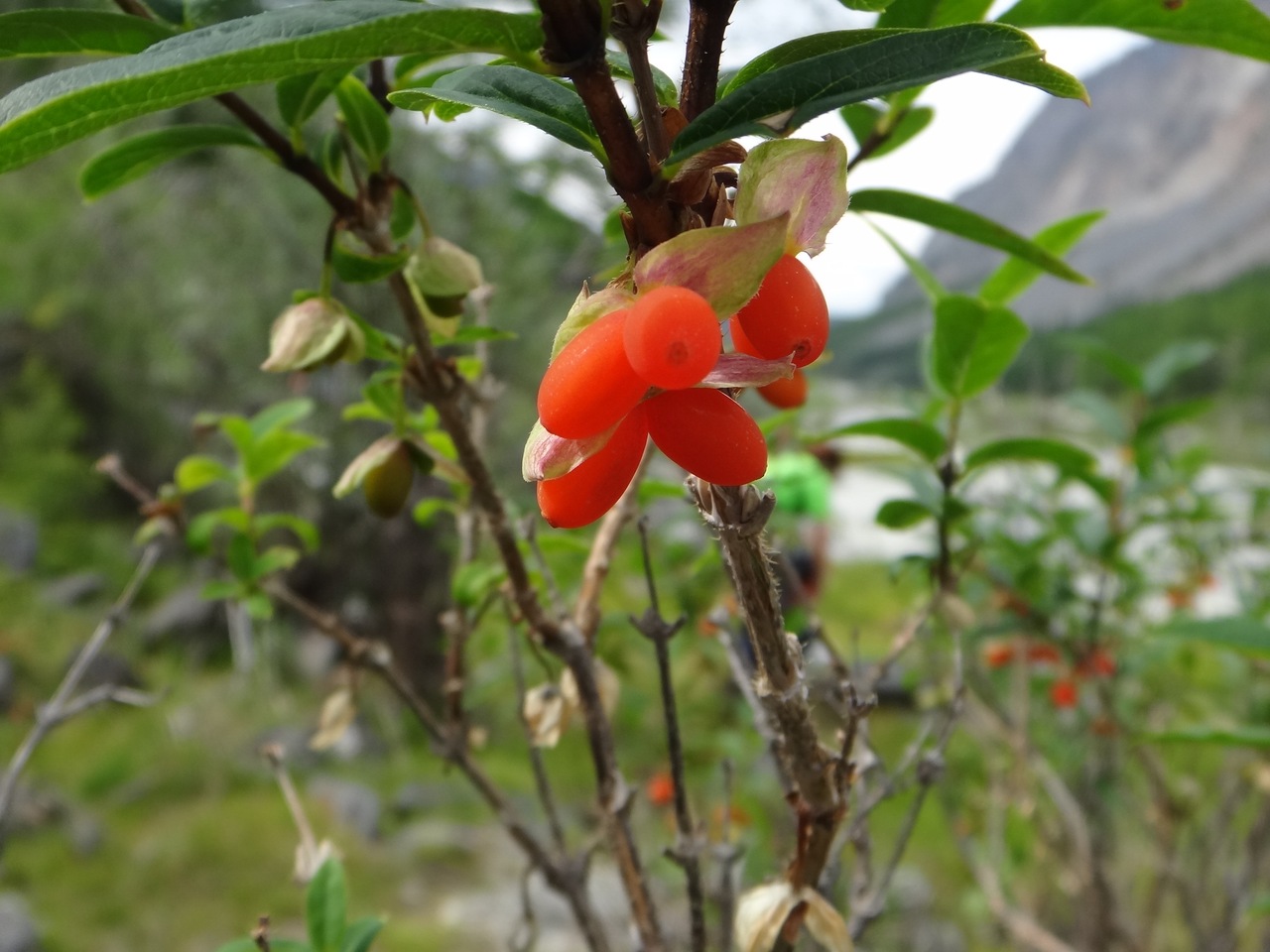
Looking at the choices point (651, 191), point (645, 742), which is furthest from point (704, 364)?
point (645, 742)

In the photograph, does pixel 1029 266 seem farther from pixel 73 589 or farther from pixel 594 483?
pixel 73 589

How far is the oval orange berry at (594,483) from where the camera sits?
0.20 metres

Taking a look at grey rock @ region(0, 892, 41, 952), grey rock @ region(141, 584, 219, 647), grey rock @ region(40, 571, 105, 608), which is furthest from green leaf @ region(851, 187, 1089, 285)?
grey rock @ region(40, 571, 105, 608)

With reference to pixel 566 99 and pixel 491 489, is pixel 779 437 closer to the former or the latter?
pixel 491 489

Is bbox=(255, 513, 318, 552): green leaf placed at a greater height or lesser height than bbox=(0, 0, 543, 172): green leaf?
greater

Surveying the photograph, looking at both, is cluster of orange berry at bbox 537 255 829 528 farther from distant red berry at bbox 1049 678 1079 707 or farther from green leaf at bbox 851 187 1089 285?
distant red berry at bbox 1049 678 1079 707

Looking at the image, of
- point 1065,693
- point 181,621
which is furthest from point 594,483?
point 181,621

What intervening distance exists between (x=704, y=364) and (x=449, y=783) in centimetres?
230

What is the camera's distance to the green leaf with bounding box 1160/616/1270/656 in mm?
470

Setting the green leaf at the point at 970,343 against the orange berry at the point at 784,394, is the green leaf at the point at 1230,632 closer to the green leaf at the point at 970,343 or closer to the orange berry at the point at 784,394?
the green leaf at the point at 970,343

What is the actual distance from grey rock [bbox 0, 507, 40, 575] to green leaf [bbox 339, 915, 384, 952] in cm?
335

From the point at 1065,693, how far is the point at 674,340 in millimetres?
1141

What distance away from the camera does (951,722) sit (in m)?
0.41

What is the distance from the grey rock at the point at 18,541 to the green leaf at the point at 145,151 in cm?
331
